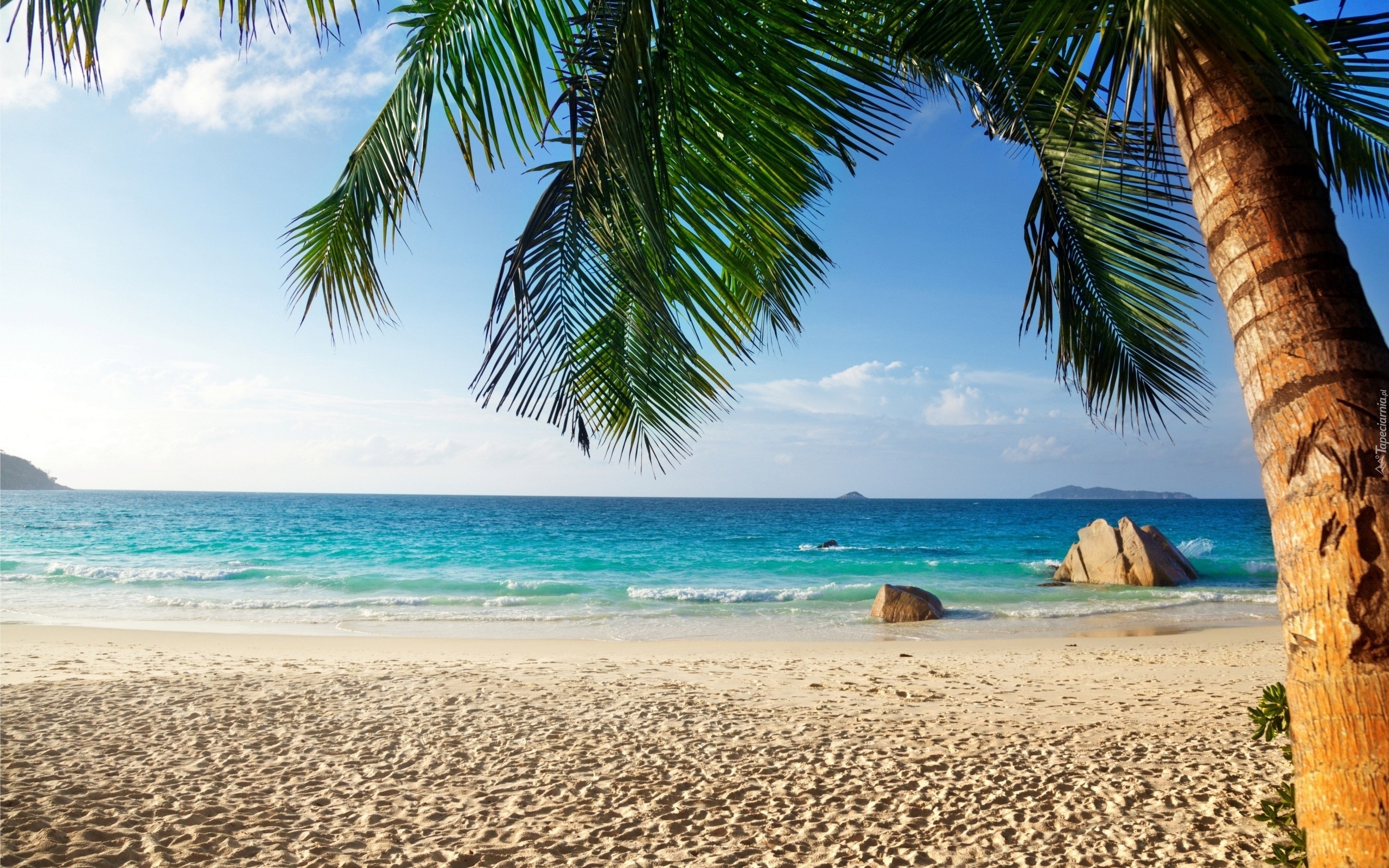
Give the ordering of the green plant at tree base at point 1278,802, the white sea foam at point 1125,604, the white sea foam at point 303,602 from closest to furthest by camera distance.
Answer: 1. the green plant at tree base at point 1278,802
2. the white sea foam at point 1125,604
3. the white sea foam at point 303,602

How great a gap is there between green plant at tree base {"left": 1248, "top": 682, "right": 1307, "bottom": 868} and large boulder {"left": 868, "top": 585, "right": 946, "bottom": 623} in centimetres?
1008

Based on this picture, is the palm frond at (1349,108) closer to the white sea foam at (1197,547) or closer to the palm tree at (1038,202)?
the palm tree at (1038,202)

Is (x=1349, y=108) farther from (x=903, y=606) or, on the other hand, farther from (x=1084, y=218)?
(x=903, y=606)

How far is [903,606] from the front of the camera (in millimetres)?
14031

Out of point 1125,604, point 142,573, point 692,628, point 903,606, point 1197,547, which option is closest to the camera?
point 692,628

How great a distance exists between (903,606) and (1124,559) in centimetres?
894

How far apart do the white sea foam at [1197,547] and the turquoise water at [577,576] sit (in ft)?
0.75

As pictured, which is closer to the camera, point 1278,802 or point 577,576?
point 1278,802

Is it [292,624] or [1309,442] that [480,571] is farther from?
[1309,442]

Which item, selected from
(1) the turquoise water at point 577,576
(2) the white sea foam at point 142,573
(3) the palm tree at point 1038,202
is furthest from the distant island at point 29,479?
(3) the palm tree at point 1038,202

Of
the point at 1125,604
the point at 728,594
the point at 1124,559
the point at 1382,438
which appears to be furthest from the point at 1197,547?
the point at 1382,438

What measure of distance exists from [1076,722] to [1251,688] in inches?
103

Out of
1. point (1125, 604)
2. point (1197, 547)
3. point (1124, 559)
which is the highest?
point (1124, 559)

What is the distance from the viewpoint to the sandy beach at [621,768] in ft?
11.5
